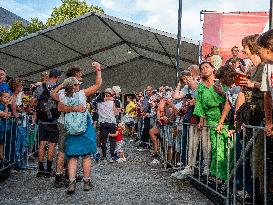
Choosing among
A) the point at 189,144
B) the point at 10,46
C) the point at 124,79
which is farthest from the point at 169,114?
the point at 124,79

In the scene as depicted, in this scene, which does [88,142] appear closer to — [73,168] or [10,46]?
[73,168]

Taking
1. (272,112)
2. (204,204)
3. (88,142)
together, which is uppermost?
(272,112)

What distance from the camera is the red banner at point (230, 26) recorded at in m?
25.5

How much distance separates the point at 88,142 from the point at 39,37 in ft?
29.8

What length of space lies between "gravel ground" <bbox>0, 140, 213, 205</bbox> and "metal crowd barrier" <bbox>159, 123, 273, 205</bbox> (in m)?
0.35

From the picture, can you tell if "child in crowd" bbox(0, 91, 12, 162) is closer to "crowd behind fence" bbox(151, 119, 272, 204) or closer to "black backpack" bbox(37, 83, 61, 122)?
"black backpack" bbox(37, 83, 61, 122)

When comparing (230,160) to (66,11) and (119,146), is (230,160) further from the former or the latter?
(66,11)

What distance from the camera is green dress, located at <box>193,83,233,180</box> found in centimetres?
570

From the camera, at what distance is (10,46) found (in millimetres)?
14789

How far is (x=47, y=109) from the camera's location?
7.38m

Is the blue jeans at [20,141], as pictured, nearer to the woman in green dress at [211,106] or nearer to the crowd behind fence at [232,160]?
the crowd behind fence at [232,160]

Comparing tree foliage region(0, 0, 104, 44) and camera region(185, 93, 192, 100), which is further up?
tree foliage region(0, 0, 104, 44)

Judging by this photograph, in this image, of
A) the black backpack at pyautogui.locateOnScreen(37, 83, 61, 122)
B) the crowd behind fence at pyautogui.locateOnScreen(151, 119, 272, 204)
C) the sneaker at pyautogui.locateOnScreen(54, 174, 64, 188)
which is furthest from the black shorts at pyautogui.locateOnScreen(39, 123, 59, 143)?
the crowd behind fence at pyautogui.locateOnScreen(151, 119, 272, 204)

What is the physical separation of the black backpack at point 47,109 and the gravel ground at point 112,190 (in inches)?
43.1
